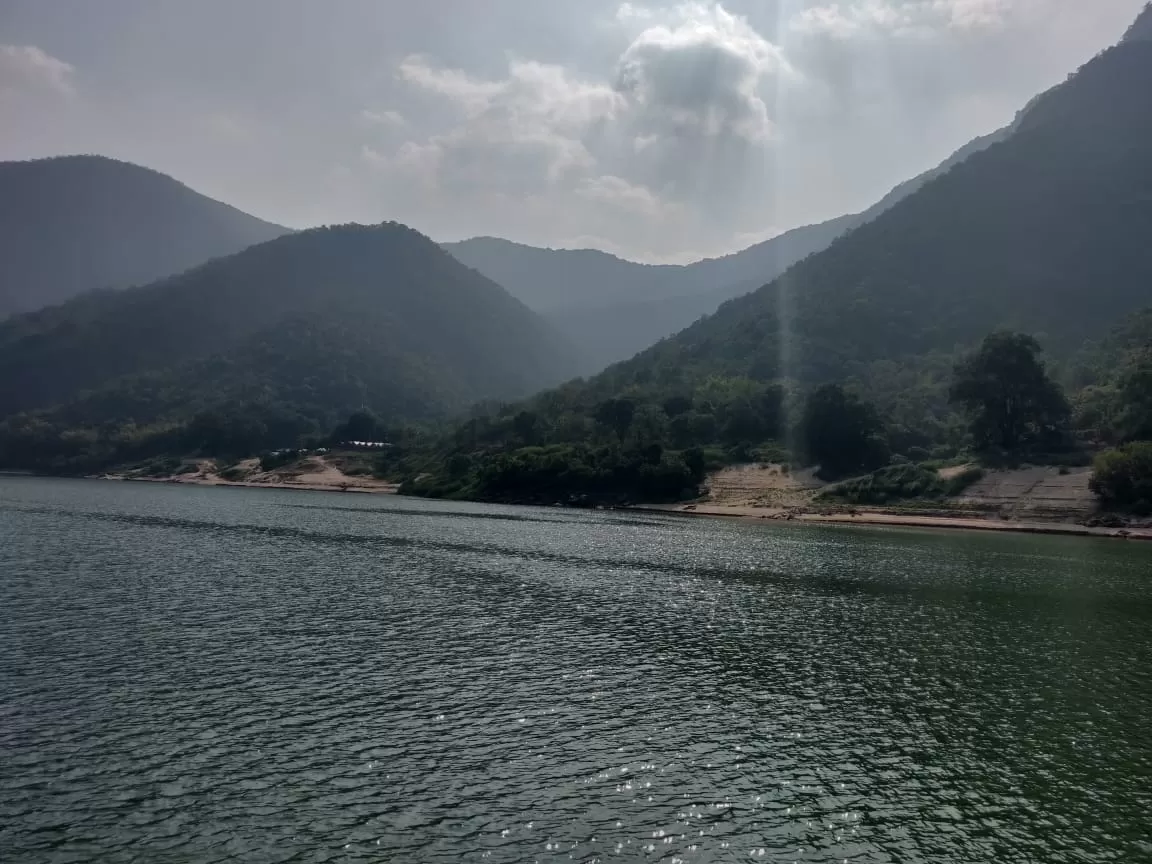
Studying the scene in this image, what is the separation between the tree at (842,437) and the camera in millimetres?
140250

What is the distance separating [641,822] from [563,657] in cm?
1625

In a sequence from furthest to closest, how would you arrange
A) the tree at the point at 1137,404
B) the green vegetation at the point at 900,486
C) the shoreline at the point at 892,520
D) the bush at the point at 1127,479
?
the green vegetation at the point at 900,486, the tree at the point at 1137,404, the bush at the point at 1127,479, the shoreline at the point at 892,520

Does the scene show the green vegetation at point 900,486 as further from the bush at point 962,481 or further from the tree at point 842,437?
the tree at point 842,437

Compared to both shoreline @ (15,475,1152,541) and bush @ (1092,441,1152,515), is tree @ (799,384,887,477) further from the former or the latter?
bush @ (1092,441,1152,515)

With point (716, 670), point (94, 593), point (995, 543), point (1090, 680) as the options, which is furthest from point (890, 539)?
point (94, 593)

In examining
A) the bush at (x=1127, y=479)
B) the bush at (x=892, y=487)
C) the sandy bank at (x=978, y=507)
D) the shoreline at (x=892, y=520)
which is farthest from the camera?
the bush at (x=892, y=487)

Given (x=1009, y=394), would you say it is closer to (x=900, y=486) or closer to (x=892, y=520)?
(x=900, y=486)

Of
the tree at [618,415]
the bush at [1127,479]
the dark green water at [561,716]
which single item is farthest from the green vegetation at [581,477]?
the dark green water at [561,716]

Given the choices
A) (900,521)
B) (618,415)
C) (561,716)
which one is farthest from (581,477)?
(561,716)

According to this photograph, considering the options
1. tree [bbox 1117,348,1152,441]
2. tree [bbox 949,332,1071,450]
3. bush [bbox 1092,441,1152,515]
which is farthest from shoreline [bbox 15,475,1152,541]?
tree [bbox 949,332,1071,450]

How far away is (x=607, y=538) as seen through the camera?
90.8 m

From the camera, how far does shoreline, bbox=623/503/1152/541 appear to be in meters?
98.5

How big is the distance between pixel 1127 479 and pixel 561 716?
102311 millimetres

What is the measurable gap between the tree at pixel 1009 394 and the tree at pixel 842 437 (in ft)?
52.9
